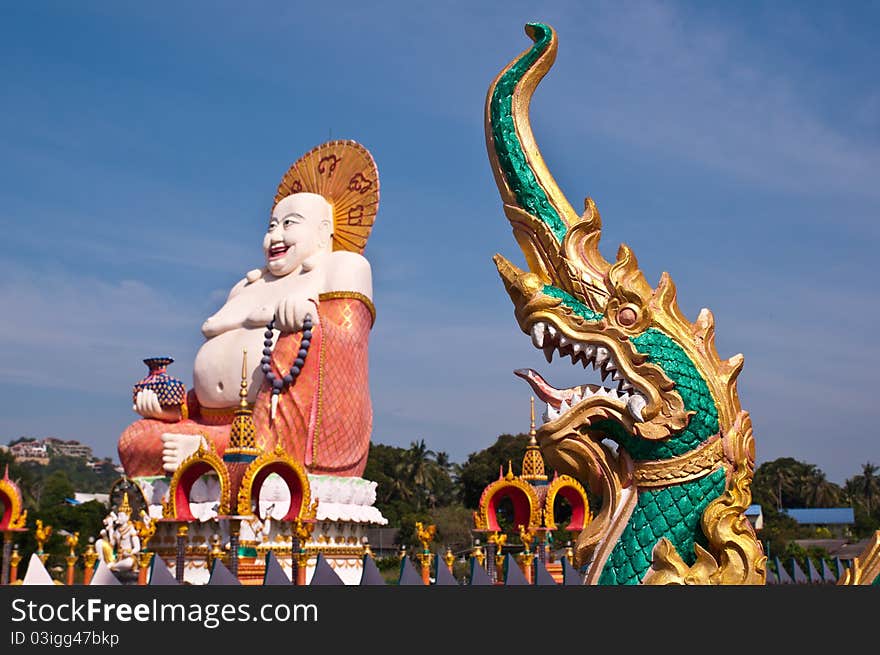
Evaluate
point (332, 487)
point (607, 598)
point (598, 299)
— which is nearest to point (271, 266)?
point (332, 487)

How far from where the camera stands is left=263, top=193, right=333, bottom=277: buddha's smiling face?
63.0 feet

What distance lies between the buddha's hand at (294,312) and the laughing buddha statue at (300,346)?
0.02 m

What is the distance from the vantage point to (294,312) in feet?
58.3

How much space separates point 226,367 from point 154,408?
1949 mm

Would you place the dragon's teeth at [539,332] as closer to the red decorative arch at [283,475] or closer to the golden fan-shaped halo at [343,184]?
the red decorative arch at [283,475]

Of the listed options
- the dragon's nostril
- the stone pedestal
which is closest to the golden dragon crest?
the dragon's nostril

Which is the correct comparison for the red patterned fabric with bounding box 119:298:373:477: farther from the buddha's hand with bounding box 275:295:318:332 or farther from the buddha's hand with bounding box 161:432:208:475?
the buddha's hand with bounding box 161:432:208:475

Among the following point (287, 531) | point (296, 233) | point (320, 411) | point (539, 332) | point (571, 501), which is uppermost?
point (296, 233)

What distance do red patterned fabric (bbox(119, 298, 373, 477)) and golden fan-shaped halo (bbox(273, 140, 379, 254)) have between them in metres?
1.83

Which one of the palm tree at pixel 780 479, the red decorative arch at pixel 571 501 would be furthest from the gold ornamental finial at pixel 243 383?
the palm tree at pixel 780 479

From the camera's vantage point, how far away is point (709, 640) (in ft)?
13.5

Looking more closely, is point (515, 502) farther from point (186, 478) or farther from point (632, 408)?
point (632, 408)

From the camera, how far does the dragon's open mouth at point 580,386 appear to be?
17.3 feet

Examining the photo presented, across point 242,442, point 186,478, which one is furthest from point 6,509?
point 242,442
